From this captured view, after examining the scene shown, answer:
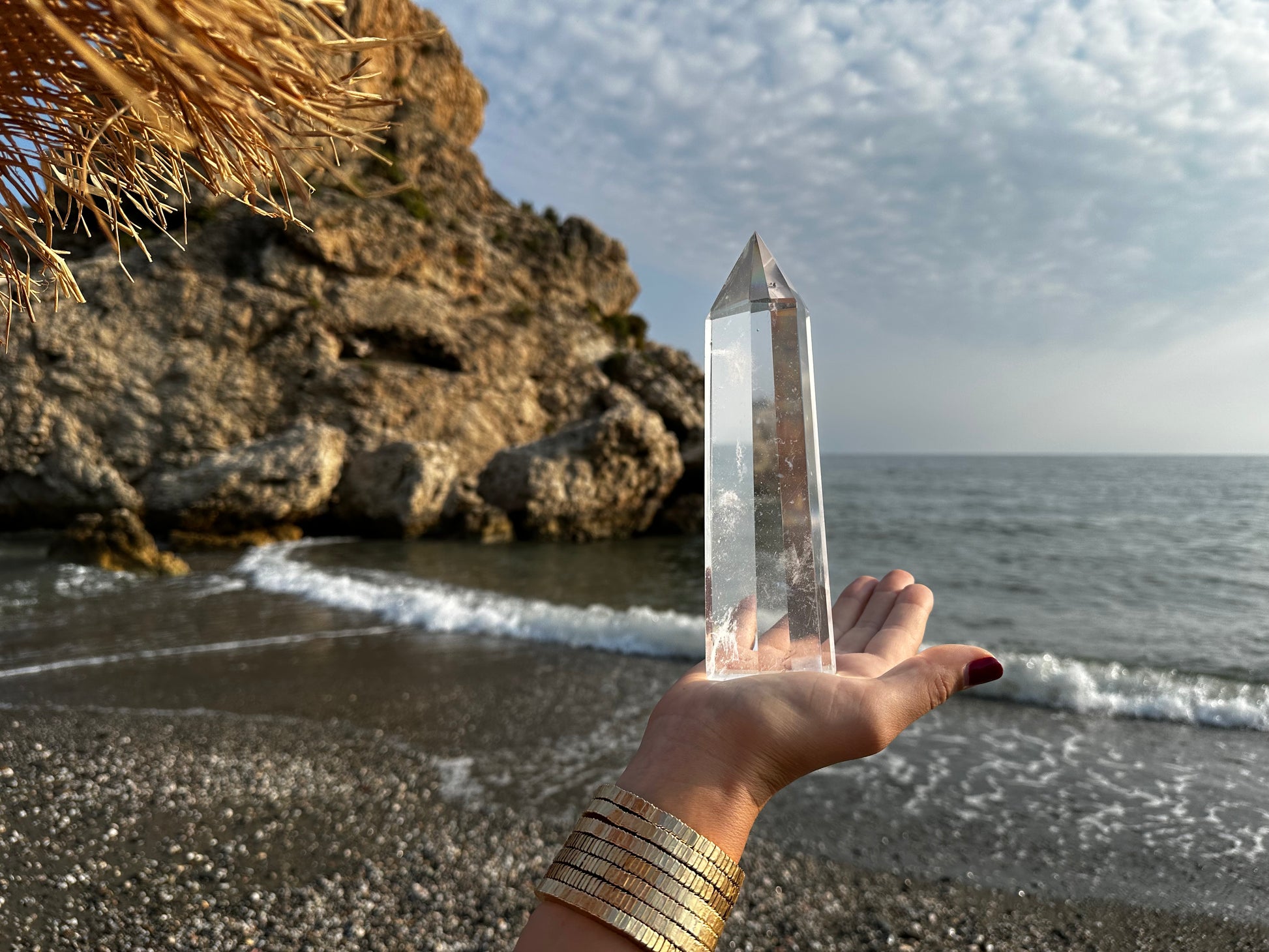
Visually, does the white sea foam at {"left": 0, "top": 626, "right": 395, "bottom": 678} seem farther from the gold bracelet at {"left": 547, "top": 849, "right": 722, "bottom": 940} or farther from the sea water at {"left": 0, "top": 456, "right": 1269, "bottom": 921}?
the gold bracelet at {"left": 547, "top": 849, "right": 722, "bottom": 940}

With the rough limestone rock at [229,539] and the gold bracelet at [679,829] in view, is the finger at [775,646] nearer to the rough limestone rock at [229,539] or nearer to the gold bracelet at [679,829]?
the gold bracelet at [679,829]

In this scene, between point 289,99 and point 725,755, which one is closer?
point 289,99

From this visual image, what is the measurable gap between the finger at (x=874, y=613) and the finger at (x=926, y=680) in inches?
14.5

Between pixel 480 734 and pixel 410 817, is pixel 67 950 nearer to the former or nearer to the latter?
pixel 410 817

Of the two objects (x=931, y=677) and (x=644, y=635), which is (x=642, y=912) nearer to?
(x=931, y=677)

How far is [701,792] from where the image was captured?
1387 mm

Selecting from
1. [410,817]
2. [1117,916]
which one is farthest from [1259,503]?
[410,817]

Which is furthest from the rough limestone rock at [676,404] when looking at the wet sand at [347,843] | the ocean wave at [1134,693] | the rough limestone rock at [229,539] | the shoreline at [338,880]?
the shoreline at [338,880]

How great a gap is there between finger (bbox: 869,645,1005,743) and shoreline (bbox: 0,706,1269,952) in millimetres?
1941

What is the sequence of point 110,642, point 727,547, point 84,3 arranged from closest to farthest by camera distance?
point 84,3 < point 727,547 < point 110,642

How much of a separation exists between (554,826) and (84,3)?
3839 mm

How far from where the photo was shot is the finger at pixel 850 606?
83.4 inches

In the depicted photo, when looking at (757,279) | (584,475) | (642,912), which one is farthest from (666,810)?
(584,475)

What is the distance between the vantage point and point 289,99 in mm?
1069
